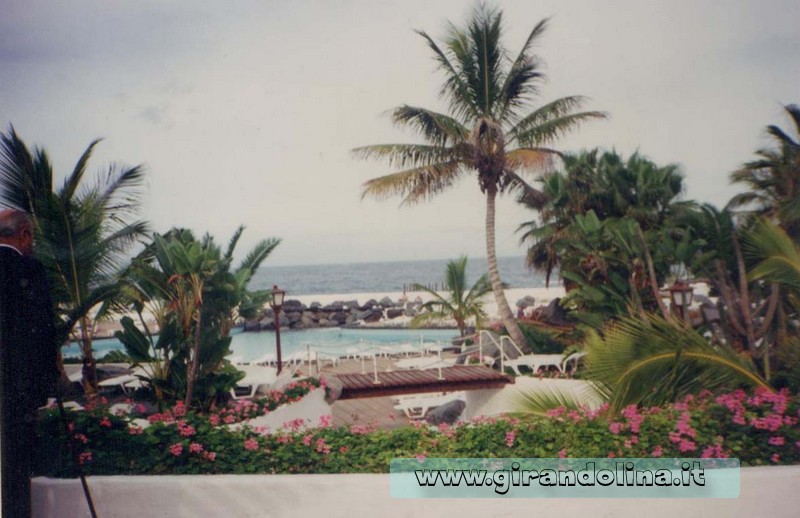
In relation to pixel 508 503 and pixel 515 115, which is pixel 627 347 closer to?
pixel 508 503

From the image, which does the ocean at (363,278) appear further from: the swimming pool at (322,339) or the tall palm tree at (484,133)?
the tall palm tree at (484,133)

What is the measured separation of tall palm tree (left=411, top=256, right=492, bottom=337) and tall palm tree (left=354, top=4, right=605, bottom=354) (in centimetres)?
140

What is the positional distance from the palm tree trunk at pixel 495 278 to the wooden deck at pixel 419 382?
101 centimetres

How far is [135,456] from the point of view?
357 centimetres

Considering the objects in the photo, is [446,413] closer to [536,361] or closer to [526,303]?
[536,361]

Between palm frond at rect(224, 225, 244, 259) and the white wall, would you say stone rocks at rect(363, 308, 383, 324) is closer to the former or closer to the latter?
palm frond at rect(224, 225, 244, 259)

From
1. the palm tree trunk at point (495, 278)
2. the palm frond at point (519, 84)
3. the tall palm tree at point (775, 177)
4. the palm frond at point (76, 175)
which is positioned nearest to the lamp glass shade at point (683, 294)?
the tall palm tree at point (775, 177)

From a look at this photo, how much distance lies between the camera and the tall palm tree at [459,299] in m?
9.97

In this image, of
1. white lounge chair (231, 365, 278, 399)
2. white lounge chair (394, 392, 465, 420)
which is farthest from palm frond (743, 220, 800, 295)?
white lounge chair (231, 365, 278, 399)

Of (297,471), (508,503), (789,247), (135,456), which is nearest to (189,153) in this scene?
(135,456)

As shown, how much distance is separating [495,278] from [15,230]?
676 centimetres

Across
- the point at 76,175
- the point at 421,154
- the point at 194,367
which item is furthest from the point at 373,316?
the point at 76,175

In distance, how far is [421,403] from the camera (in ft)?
26.7

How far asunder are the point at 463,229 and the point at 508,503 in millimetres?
3943
